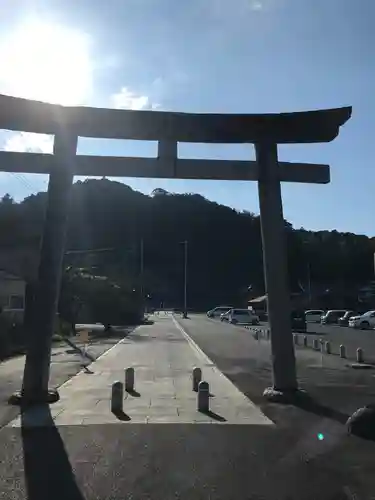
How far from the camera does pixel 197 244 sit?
138 m

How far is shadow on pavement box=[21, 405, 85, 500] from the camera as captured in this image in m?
6.55

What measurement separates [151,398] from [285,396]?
2931mm

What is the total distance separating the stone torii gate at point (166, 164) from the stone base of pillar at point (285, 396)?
0.03m

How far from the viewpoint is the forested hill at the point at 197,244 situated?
109625 mm

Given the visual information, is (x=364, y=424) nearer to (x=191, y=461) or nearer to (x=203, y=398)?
(x=191, y=461)

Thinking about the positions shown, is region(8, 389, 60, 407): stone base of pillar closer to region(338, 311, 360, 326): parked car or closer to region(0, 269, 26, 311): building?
region(0, 269, 26, 311): building

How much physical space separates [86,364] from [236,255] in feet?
384

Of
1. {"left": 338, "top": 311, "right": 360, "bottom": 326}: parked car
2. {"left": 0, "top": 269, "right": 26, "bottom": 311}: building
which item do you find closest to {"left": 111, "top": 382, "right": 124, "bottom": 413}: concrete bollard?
{"left": 0, "top": 269, "right": 26, "bottom": 311}: building

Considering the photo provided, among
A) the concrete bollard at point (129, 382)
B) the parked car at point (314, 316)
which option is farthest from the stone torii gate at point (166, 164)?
the parked car at point (314, 316)

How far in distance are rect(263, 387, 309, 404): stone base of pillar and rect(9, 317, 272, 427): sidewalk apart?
51 cm

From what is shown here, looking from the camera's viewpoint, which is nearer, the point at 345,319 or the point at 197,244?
the point at 345,319

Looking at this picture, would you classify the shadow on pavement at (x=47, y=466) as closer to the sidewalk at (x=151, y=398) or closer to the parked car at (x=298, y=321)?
the sidewalk at (x=151, y=398)

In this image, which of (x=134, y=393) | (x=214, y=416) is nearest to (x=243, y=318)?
(x=134, y=393)

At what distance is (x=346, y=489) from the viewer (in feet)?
21.9
